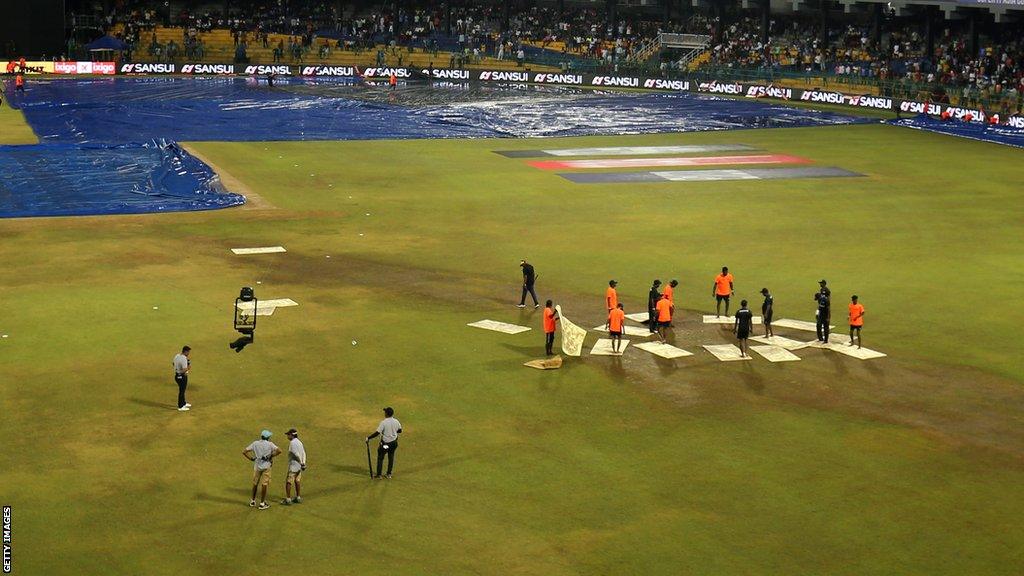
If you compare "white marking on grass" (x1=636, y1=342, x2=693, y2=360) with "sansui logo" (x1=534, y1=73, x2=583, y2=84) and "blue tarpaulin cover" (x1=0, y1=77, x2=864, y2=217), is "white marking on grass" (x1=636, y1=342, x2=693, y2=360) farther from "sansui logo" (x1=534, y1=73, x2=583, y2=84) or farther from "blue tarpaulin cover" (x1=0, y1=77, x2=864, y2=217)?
"sansui logo" (x1=534, y1=73, x2=583, y2=84)

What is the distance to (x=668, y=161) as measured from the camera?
62312 mm

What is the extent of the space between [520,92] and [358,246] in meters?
54.9

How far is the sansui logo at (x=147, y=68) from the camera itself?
319 ft

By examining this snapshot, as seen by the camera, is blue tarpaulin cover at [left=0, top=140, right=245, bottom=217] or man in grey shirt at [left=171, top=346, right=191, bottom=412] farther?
blue tarpaulin cover at [left=0, top=140, right=245, bottom=217]

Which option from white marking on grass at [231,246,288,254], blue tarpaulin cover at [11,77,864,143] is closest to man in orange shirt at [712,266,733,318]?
white marking on grass at [231,246,288,254]

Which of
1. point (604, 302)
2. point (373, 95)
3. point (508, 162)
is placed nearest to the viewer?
point (604, 302)

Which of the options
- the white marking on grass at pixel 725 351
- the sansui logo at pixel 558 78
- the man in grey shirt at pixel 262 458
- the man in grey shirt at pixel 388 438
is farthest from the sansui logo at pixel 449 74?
the man in grey shirt at pixel 262 458

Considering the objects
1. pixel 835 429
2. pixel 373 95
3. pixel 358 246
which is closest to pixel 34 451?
pixel 835 429

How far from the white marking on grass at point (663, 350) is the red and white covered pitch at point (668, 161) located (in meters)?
30.3

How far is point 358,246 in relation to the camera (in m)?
41.1

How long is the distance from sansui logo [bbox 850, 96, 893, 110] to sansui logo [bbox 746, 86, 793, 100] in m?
5.62

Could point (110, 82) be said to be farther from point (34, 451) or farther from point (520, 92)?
point (34, 451)

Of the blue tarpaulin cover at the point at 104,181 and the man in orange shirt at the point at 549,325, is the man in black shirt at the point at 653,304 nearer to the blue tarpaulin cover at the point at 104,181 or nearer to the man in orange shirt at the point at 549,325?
the man in orange shirt at the point at 549,325

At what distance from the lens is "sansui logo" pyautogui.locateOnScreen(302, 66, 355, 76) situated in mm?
102062
